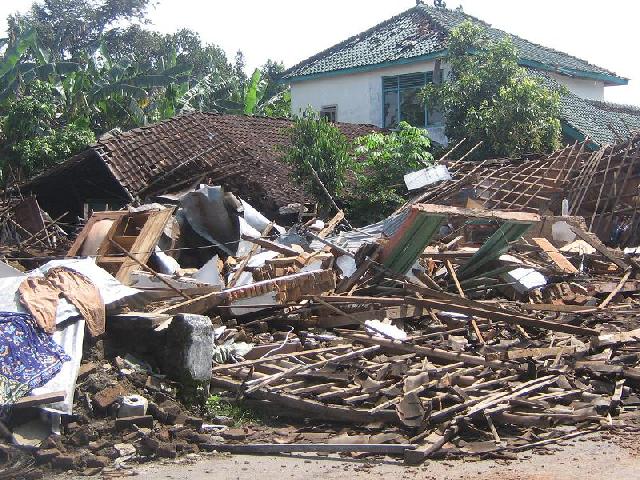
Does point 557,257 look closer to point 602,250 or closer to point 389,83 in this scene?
point 602,250

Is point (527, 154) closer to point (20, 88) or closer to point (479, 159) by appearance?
point (479, 159)

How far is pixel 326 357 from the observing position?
27.8ft

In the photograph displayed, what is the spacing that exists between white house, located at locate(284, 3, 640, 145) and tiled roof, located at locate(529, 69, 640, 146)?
0.03 metres

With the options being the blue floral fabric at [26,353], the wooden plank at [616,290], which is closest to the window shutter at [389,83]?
the wooden plank at [616,290]

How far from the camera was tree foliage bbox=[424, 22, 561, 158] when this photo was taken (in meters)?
21.0

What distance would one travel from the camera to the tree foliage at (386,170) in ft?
→ 63.2

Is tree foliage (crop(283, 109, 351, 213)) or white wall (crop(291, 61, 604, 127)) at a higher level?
white wall (crop(291, 61, 604, 127))

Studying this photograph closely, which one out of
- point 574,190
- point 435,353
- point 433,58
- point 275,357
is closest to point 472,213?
point 435,353

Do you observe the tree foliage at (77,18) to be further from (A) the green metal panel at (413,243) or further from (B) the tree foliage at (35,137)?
(A) the green metal panel at (413,243)

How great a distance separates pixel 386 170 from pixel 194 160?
462 cm

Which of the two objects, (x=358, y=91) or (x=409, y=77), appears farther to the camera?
(x=358, y=91)

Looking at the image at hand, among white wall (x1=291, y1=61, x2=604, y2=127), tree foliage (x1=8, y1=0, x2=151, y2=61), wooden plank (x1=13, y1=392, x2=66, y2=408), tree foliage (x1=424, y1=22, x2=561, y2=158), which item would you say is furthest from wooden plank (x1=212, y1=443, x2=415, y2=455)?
tree foliage (x1=8, y1=0, x2=151, y2=61)

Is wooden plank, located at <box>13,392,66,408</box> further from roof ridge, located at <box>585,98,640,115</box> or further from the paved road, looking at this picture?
roof ridge, located at <box>585,98,640,115</box>

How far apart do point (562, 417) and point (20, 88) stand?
21.8m
